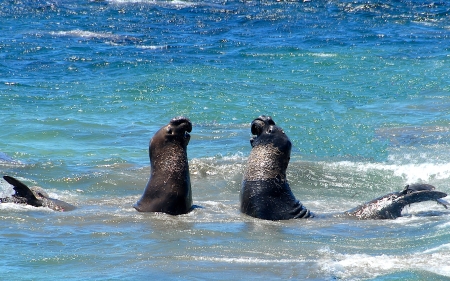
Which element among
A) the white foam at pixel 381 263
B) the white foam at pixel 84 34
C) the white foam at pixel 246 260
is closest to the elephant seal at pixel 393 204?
the white foam at pixel 381 263

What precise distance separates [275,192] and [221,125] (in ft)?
20.6

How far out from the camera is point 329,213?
26.9 feet

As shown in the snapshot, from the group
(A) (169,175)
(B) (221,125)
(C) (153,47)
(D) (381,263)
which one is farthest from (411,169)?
(C) (153,47)

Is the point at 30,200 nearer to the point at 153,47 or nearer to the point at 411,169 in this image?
the point at 411,169

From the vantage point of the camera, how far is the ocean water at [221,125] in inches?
254

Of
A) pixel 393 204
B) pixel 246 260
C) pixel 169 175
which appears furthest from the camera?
pixel 393 204

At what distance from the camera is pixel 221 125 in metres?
13.9

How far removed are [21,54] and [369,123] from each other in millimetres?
9450

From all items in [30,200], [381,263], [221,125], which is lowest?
[221,125]

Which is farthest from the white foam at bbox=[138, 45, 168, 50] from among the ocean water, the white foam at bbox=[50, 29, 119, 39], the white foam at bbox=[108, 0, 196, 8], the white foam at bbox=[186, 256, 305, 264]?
the white foam at bbox=[186, 256, 305, 264]

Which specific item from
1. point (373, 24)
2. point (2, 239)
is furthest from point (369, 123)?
point (373, 24)

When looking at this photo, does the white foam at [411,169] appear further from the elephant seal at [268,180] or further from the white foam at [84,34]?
the white foam at [84,34]

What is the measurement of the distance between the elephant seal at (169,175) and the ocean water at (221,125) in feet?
0.48

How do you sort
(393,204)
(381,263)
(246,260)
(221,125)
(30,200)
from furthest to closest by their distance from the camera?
1. (221,125)
2. (30,200)
3. (393,204)
4. (246,260)
5. (381,263)
